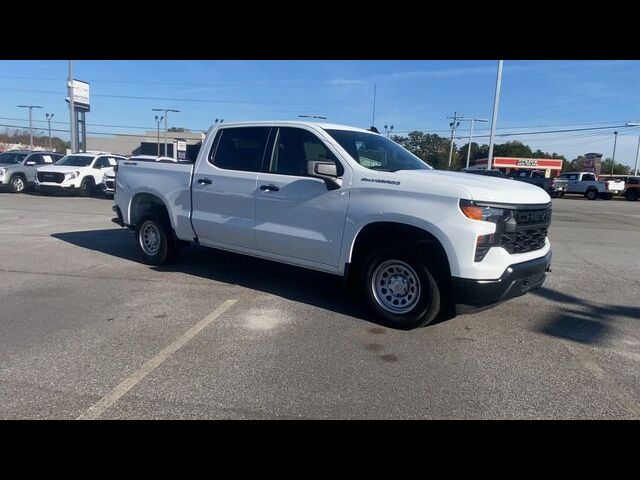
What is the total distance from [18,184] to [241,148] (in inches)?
736

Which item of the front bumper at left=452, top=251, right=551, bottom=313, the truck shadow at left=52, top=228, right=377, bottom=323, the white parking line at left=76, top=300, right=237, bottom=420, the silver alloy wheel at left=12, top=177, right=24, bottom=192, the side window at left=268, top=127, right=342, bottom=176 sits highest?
the side window at left=268, top=127, right=342, bottom=176

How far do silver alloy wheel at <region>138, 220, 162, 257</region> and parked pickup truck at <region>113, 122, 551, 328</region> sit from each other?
0.56 meters

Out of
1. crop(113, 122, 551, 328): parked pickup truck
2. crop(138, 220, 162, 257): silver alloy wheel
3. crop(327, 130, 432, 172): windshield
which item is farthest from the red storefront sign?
crop(113, 122, 551, 328): parked pickup truck

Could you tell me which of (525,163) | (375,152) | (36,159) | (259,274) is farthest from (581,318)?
(525,163)

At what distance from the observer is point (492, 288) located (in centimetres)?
429

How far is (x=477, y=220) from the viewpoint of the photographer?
426 cm

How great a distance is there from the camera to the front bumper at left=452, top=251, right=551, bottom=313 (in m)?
4.29

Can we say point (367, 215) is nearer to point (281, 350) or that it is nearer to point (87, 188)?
point (281, 350)

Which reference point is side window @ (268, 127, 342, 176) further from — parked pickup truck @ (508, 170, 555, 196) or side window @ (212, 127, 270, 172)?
parked pickup truck @ (508, 170, 555, 196)
